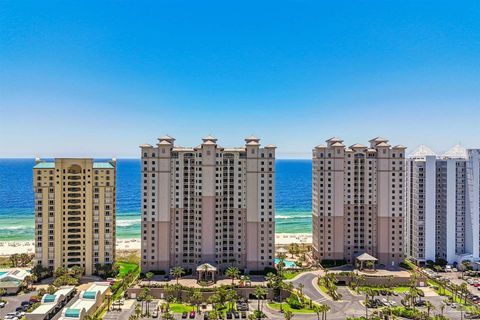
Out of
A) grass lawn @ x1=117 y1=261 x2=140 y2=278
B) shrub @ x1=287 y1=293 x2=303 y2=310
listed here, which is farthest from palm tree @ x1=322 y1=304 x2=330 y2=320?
grass lawn @ x1=117 y1=261 x2=140 y2=278

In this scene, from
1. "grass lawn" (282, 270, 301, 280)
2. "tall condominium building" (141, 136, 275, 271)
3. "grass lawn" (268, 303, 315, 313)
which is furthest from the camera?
"tall condominium building" (141, 136, 275, 271)

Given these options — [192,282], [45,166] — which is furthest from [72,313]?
[45,166]

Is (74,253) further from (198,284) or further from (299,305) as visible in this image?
(299,305)

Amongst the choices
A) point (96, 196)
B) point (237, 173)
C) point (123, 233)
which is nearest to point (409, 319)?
point (237, 173)

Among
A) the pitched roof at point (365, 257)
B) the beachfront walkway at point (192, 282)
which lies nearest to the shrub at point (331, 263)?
the pitched roof at point (365, 257)

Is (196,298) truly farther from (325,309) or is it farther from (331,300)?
(331,300)

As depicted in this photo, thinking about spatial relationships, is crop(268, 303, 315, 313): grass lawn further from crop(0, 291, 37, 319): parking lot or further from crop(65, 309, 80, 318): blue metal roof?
crop(0, 291, 37, 319): parking lot

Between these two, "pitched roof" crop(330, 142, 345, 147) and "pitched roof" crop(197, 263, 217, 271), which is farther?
"pitched roof" crop(330, 142, 345, 147)
